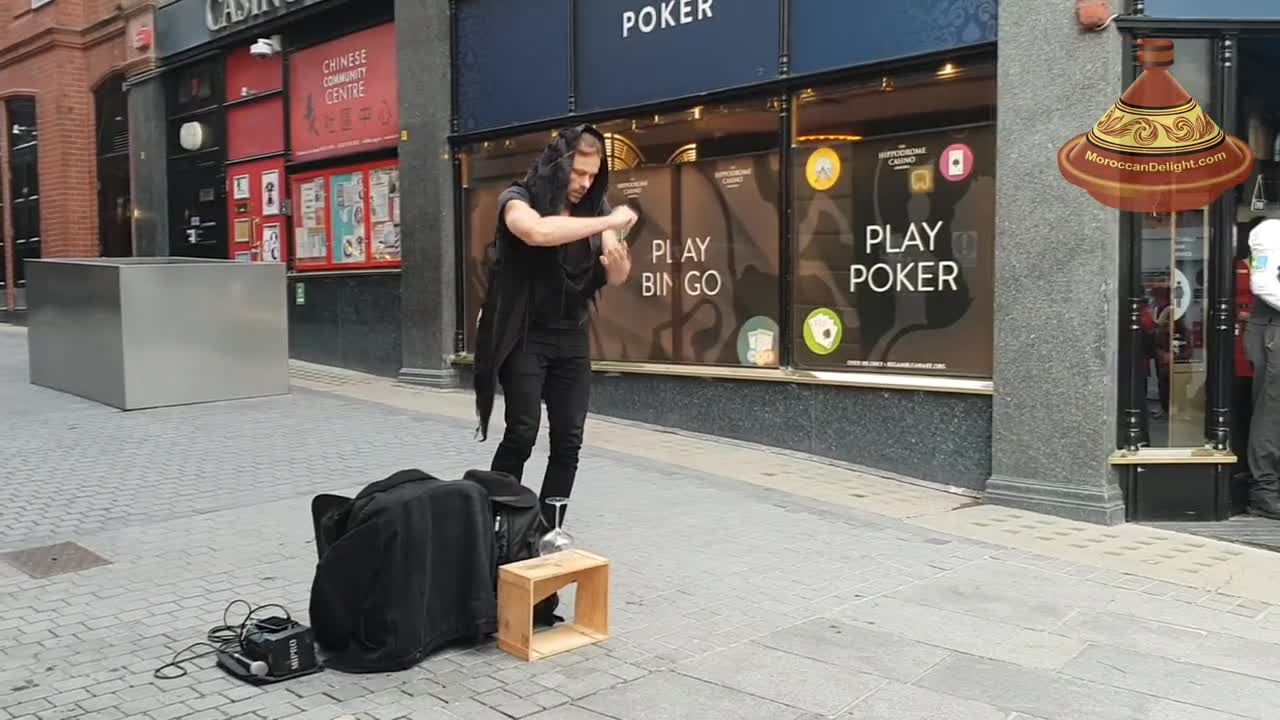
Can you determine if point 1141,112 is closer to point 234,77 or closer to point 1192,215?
point 1192,215

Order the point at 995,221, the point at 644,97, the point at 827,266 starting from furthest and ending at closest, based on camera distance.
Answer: the point at 644,97 → the point at 827,266 → the point at 995,221

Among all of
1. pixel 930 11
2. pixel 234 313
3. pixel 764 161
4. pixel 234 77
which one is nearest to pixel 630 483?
pixel 764 161

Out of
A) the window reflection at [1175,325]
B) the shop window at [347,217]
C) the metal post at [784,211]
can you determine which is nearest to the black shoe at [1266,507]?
the window reflection at [1175,325]

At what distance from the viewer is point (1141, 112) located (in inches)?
258

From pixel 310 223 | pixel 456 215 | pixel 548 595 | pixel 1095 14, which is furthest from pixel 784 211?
pixel 310 223

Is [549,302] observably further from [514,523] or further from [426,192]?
[426,192]

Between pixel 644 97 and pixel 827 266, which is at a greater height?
pixel 644 97

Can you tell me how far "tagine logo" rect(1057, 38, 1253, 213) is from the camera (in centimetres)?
653

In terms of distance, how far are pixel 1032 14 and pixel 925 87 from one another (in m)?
0.92

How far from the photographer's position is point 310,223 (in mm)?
13562

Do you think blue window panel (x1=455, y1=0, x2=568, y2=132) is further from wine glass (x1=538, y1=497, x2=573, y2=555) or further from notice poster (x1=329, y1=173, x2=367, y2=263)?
wine glass (x1=538, y1=497, x2=573, y2=555)

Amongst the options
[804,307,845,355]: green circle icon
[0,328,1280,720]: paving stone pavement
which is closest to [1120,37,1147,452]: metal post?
[0,328,1280,720]: paving stone pavement

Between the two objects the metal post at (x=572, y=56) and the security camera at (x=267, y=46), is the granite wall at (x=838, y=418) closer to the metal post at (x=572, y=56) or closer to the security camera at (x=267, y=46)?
the metal post at (x=572, y=56)

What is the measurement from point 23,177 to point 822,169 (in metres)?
17.0
